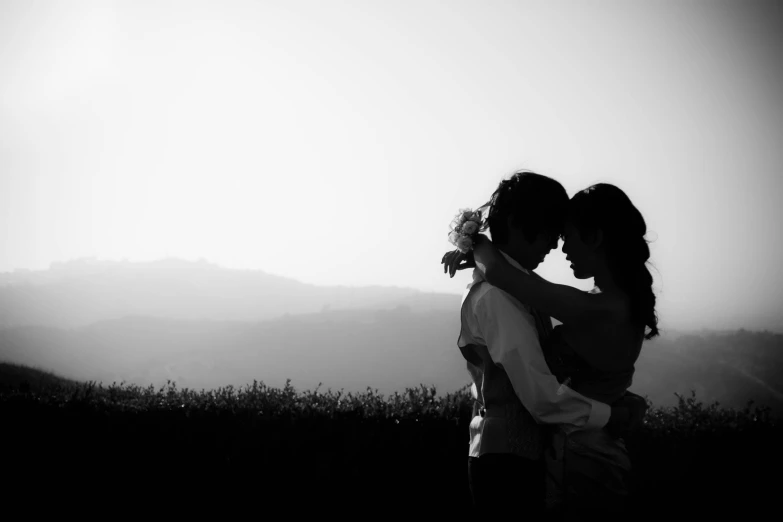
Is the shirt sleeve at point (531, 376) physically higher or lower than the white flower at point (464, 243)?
lower

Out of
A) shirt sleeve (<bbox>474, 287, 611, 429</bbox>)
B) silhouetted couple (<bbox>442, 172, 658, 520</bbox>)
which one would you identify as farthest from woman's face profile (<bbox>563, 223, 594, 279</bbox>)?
shirt sleeve (<bbox>474, 287, 611, 429</bbox>)

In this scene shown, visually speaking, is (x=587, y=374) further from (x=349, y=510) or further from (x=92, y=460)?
(x=92, y=460)

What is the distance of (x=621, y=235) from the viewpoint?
8.87 ft

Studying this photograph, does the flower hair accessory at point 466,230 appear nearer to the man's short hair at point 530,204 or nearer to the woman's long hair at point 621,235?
the man's short hair at point 530,204

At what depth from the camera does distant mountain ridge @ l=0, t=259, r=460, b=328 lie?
5169cm

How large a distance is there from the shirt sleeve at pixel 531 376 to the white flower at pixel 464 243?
0.45 meters

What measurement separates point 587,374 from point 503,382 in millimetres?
541

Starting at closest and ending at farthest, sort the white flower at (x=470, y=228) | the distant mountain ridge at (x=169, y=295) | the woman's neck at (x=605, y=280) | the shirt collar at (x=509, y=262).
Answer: the shirt collar at (x=509, y=262) < the woman's neck at (x=605, y=280) < the white flower at (x=470, y=228) < the distant mountain ridge at (x=169, y=295)

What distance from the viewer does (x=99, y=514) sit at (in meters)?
5.32

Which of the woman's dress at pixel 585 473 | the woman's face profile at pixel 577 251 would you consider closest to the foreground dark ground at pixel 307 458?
the woman's dress at pixel 585 473

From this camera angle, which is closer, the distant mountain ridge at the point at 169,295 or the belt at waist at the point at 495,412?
the belt at waist at the point at 495,412

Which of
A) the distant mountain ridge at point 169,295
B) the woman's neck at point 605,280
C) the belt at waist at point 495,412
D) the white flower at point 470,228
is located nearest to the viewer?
the belt at waist at point 495,412

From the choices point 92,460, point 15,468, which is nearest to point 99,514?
point 92,460

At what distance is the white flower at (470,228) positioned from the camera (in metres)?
2.81
